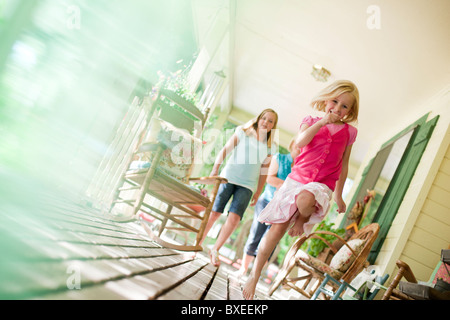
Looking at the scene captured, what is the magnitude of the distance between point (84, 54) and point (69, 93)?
8.4 inches

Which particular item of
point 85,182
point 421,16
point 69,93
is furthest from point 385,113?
point 69,93

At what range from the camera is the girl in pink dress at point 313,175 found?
1.69 m

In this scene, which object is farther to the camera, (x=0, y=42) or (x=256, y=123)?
(x=256, y=123)

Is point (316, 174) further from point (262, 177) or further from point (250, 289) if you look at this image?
point (262, 177)

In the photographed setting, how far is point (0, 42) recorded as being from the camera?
0.92m

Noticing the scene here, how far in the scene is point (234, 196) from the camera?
9.71ft

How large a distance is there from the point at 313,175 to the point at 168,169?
1.80 meters

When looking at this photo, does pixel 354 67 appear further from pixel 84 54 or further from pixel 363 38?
pixel 84 54

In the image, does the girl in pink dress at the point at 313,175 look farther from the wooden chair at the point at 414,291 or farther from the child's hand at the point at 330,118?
the wooden chair at the point at 414,291

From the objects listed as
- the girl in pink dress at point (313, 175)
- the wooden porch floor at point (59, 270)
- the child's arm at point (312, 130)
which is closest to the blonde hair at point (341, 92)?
the girl in pink dress at point (313, 175)

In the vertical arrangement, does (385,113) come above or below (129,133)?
above

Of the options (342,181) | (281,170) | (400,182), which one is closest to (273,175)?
(281,170)

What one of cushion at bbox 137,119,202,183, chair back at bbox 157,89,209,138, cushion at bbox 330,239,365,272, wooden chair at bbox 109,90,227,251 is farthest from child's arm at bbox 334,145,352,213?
chair back at bbox 157,89,209,138
